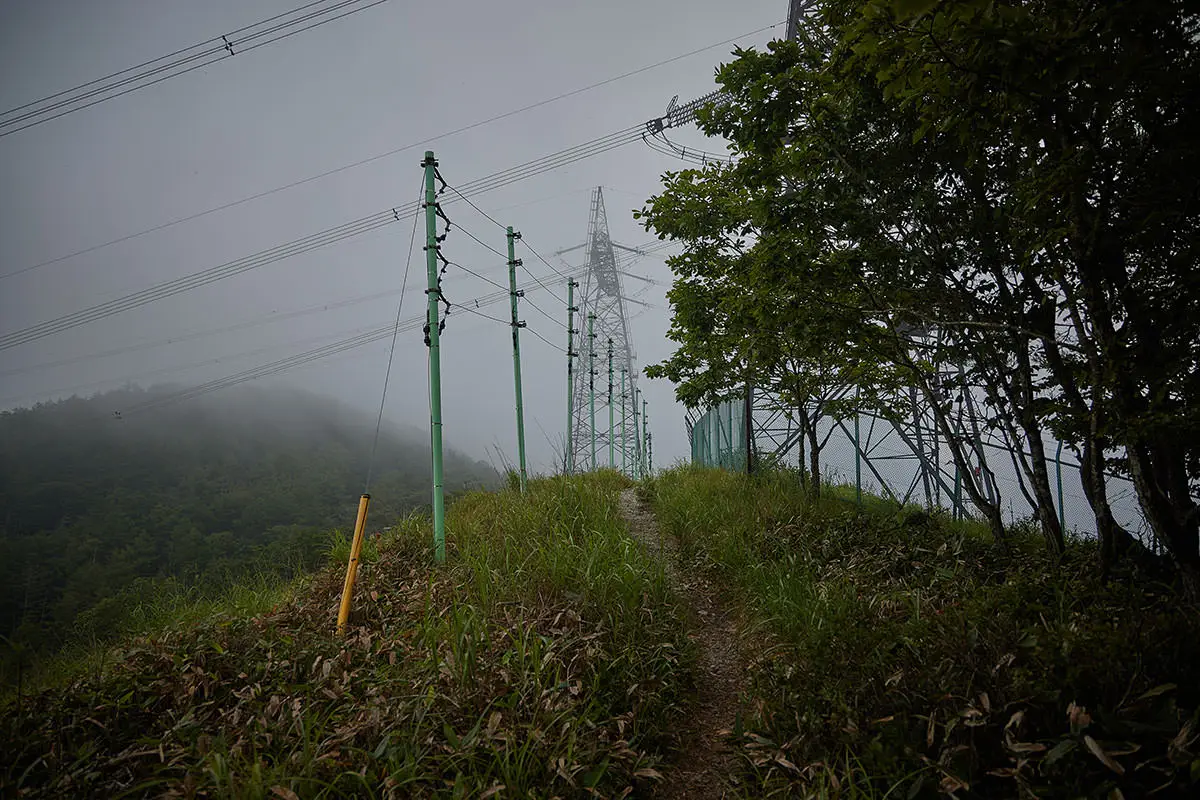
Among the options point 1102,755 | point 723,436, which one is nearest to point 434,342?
point 1102,755

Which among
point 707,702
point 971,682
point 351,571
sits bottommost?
point 707,702

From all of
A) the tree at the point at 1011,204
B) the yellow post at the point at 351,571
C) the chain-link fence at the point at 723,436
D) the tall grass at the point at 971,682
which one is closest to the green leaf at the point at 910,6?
the tree at the point at 1011,204

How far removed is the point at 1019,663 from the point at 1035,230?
231 cm

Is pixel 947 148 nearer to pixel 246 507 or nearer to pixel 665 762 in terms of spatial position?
pixel 665 762

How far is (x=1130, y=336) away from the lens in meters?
2.60

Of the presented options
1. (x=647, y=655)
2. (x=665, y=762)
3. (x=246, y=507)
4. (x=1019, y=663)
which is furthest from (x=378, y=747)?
(x=246, y=507)

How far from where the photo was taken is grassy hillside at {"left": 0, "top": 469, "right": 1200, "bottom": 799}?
1877mm

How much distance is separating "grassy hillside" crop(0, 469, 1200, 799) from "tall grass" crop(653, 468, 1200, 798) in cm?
1

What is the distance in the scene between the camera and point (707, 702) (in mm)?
2949

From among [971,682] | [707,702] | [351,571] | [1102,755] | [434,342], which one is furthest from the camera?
[434,342]

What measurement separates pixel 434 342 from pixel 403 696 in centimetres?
315

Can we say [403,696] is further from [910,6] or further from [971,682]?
[910,6]

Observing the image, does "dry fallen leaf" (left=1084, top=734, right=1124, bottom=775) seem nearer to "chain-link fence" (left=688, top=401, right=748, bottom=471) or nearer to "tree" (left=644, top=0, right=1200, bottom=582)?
"tree" (left=644, top=0, right=1200, bottom=582)

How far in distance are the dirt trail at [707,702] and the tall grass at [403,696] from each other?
0.15 metres
